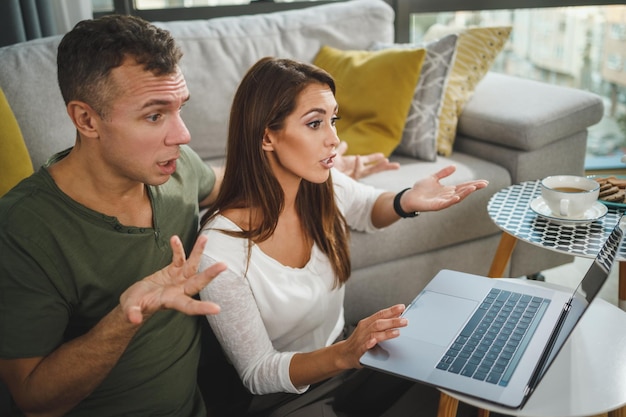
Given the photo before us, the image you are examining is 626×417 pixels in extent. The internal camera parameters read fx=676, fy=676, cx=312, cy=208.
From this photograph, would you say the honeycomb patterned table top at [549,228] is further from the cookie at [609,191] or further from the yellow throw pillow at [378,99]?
the yellow throw pillow at [378,99]

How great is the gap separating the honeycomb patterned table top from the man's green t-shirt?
83cm

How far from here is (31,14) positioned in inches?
102

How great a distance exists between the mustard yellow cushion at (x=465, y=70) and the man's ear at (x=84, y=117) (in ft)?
5.11

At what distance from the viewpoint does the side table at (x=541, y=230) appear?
1637mm

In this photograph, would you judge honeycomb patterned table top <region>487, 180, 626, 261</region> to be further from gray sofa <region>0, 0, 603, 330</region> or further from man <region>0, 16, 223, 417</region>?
man <region>0, 16, 223, 417</region>

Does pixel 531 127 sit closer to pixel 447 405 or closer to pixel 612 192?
pixel 612 192

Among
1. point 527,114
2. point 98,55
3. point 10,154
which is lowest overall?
point 527,114

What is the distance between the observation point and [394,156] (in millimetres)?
2539

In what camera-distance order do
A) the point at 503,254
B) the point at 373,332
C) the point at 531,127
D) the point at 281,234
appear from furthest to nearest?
the point at 531,127, the point at 503,254, the point at 281,234, the point at 373,332

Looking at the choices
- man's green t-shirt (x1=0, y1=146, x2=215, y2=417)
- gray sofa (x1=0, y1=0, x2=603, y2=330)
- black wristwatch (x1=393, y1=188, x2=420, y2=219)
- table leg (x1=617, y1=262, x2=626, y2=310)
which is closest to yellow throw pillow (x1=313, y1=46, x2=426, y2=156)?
gray sofa (x1=0, y1=0, x2=603, y2=330)

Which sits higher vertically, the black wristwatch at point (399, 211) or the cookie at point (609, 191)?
the black wristwatch at point (399, 211)

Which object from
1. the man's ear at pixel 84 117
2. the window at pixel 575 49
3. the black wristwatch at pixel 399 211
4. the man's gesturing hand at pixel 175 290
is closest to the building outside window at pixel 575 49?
the window at pixel 575 49

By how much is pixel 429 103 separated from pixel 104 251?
1.54 metres

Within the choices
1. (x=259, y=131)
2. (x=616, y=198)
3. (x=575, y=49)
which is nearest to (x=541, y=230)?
(x=616, y=198)
